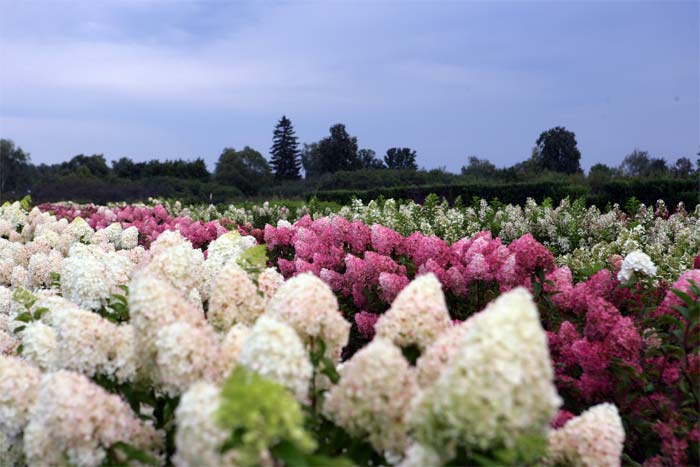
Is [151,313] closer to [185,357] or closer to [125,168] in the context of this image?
[185,357]

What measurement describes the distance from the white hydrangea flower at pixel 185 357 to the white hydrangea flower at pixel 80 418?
0.59ft

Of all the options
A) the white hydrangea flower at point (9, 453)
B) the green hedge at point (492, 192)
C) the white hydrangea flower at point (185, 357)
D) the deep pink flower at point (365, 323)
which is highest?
the green hedge at point (492, 192)

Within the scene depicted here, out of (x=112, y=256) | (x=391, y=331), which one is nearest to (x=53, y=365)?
(x=391, y=331)

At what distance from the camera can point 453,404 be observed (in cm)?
139

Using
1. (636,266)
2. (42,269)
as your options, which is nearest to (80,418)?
(636,266)

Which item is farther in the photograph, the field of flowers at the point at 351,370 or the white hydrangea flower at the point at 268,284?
the white hydrangea flower at the point at 268,284

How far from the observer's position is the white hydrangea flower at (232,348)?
1.90 m

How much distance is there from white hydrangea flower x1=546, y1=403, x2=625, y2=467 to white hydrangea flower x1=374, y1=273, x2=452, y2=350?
462 mm

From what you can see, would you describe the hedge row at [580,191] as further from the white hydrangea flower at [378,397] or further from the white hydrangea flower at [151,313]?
the white hydrangea flower at [378,397]

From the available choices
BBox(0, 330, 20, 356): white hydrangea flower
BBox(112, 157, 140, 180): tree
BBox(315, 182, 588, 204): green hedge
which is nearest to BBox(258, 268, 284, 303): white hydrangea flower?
BBox(0, 330, 20, 356): white hydrangea flower

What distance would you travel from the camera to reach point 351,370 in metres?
1.72

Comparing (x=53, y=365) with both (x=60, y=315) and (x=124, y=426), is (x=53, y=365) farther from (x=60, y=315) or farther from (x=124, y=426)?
(x=124, y=426)

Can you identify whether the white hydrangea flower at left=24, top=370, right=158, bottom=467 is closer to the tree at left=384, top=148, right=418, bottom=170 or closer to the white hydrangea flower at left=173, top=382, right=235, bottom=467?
the white hydrangea flower at left=173, top=382, right=235, bottom=467

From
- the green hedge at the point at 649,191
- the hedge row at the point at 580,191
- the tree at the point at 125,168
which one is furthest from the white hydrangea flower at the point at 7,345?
the tree at the point at 125,168
